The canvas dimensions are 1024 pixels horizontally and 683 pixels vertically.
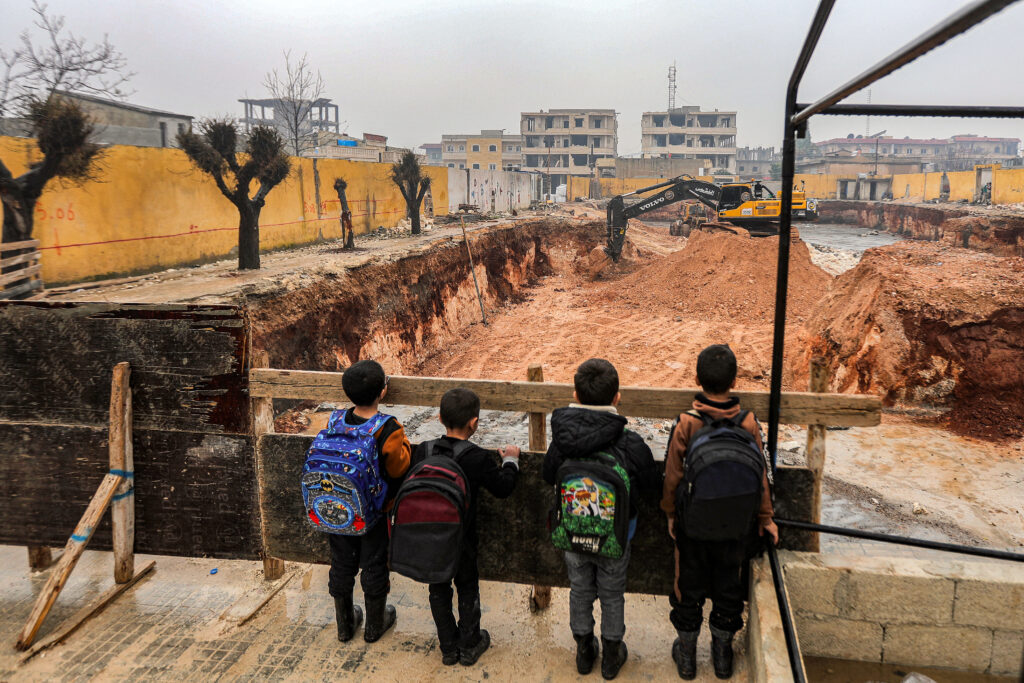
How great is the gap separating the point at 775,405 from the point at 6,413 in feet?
14.5

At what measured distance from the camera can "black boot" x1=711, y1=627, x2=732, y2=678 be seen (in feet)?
9.91

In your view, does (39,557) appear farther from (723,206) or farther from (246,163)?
(723,206)

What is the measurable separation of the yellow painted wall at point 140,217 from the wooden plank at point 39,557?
9.73 meters

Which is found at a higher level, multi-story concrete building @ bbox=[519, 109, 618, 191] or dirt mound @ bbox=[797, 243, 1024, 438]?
multi-story concrete building @ bbox=[519, 109, 618, 191]

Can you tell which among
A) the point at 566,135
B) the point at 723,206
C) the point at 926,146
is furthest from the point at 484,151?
the point at 926,146

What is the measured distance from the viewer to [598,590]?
3.07m

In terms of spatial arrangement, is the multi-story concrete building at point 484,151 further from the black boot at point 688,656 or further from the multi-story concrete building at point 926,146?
the black boot at point 688,656

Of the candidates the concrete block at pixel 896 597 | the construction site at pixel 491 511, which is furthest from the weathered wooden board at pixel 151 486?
the concrete block at pixel 896 597

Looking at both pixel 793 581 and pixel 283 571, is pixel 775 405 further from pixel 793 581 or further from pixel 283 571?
pixel 283 571

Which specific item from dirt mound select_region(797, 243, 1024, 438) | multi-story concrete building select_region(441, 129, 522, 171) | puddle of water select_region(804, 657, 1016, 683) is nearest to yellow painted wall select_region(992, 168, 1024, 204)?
dirt mound select_region(797, 243, 1024, 438)

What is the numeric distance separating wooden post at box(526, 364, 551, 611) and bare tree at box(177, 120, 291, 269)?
38.7 ft

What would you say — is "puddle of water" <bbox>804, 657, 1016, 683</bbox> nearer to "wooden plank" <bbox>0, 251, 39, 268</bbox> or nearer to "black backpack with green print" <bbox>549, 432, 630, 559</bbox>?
"black backpack with green print" <bbox>549, 432, 630, 559</bbox>

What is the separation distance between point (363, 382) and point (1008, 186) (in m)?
41.8

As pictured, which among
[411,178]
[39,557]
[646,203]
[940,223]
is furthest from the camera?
[940,223]
